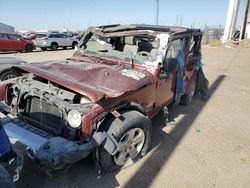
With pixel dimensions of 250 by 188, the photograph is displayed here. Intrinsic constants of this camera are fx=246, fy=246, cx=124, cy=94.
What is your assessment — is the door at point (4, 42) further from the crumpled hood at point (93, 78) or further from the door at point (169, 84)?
the door at point (169, 84)

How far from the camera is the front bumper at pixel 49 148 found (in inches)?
104

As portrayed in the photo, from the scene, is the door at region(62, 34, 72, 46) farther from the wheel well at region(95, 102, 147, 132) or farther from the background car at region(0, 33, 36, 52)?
the wheel well at region(95, 102, 147, 132)

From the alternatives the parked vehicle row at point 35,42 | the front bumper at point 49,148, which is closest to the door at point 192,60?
the front bumper at point 49,148

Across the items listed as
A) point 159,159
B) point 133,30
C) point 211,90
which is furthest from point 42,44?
point 159,159

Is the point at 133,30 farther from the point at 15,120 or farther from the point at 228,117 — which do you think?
the point at 228,117

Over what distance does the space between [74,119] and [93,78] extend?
71cm

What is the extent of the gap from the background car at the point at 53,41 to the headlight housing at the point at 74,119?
1958 cm

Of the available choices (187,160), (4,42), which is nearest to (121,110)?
(187,160)

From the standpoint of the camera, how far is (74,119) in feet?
9.76

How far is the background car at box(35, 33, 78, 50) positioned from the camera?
21109 mm

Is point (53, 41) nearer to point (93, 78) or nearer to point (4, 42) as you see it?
point (4, 42)

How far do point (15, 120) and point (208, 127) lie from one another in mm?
3768

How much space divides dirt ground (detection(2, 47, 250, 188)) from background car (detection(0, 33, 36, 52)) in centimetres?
1509

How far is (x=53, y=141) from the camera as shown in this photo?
110 inches
